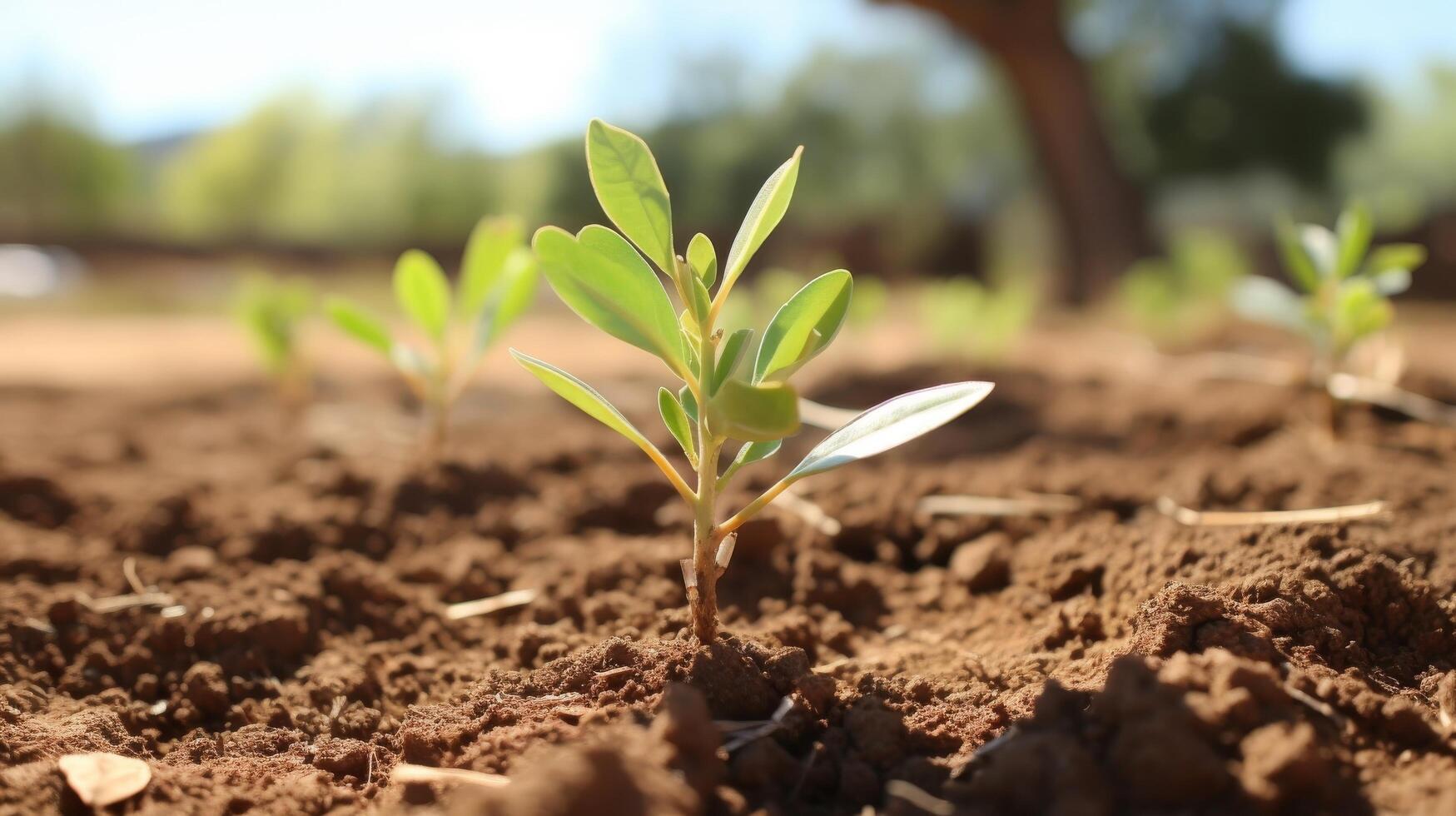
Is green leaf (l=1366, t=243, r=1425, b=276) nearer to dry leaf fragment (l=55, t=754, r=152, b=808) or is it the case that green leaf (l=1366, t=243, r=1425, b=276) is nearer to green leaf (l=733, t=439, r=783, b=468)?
green leaf (l=733, t=439, r=783, b=468)

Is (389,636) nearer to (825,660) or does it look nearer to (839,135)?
(825,660)

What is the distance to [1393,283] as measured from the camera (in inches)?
67.8

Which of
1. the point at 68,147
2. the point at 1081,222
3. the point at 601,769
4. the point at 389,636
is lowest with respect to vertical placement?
the point at 1081,222

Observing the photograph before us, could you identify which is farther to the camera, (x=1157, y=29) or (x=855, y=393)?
(x=1157, y=29)

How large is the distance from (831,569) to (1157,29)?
41.0 feet

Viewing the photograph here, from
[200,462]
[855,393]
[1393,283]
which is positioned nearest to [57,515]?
[200,462]

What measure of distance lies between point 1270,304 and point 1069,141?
7186mm

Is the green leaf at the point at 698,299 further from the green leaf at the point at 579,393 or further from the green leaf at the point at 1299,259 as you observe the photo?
the green leaf at the point at 1299,259

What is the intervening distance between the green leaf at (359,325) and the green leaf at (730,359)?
1.06 m

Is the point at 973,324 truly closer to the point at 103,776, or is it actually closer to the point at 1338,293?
the point at 1338,293

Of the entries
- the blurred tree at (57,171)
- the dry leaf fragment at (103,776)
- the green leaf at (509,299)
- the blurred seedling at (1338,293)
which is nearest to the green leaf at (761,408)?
the dry leaf fragment at (103,776)

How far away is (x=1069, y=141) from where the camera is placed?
848 cm

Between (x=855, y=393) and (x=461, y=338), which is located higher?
Answer: (x=461, y=338)

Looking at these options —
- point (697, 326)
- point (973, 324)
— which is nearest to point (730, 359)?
point (697, 326)
